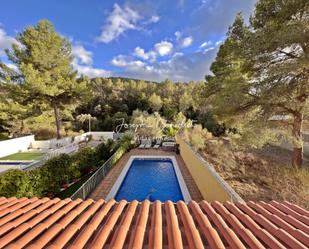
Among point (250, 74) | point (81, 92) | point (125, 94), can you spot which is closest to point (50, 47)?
point (81, 92)

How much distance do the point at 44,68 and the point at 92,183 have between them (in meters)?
13.6

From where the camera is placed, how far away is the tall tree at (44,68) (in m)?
16.1

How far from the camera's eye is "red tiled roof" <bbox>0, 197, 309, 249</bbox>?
1.97 m

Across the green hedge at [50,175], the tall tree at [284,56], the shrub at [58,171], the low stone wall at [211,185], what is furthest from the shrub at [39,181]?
the tall tree at [284,56]

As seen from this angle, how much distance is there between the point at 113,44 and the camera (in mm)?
27156

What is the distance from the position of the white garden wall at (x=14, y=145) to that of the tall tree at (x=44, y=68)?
3350 millimetres

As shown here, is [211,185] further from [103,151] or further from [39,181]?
[103,151]

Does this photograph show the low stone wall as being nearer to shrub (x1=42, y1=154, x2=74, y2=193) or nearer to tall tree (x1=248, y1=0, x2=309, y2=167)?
tall tree (x1=248, y1=0, x2=309, y2=167)

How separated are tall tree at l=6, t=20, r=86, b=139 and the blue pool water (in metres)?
9.31

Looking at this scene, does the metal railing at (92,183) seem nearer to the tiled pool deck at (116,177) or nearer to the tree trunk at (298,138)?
the tiled pool deck at (116,177)

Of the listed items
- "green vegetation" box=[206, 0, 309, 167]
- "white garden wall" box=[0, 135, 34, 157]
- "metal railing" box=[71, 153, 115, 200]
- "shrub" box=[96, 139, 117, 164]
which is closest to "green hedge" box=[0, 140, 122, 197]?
"shrub" box=[96, 139, 117, 164]

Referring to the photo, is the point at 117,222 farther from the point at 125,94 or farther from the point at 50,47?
the point at 125,94


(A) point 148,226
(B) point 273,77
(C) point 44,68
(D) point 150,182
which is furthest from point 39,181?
(C) point 44,68

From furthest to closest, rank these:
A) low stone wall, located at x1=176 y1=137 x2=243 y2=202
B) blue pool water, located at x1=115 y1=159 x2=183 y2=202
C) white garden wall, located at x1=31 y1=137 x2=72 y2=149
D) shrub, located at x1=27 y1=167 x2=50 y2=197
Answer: white garden wall, located at x1=31 y1=137 x2=72 y2=149
blue pool water, located at x1=115 y1=159 x2=183 y2=202
shrub, located at x1=27 y1=167 x2=50 y2=197
low stone wall, located at x1=176 y1=137 x2=243 y2=202
